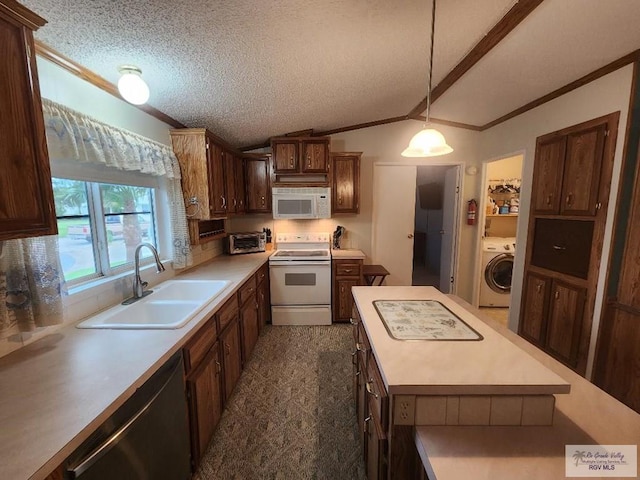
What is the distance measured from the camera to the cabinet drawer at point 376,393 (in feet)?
3.15

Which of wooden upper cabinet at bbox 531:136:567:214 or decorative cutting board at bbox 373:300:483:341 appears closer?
decorative cutting board at bbox 373:300:483:341

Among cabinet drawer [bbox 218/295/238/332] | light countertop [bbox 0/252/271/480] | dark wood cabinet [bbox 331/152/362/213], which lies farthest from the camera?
dark wood cabinet [bbox 331/152/362/213]

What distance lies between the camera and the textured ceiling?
3.90 feet

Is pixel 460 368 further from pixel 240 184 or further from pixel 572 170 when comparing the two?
pixel 240 184

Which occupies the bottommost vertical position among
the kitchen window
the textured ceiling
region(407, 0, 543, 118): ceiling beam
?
the kitchen window

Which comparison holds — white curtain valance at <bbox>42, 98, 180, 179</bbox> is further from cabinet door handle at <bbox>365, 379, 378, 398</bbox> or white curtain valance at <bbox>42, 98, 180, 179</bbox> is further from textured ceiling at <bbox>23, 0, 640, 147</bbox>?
cabinet door handle at <bbox>365, 379, 378, 398</bbox>

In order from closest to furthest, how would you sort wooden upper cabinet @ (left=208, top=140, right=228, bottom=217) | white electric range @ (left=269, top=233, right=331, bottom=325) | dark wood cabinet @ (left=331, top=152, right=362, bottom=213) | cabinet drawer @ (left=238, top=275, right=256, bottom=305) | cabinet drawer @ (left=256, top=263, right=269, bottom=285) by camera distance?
cabinet drawer @ (left=238, top=275, right=256, bottom=305)
wooden upper cabinet @ (left=208, top=140, right=228, bottom=217)
cabinet drawer @ (left=256, top=263, right=269, bottom=285)
white electric range @ (left=269, top=233, right=331, bottom=325)
dark wood cabinet @ (left=331, top=152, right=362, bottom=213)

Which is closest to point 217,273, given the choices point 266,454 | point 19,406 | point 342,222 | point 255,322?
point 255,322

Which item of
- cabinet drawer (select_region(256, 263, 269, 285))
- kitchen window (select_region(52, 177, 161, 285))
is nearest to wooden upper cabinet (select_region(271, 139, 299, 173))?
cabinet drawer (select_region(256, 263, 269, 285))

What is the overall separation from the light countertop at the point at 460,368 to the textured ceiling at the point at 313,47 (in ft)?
5.26

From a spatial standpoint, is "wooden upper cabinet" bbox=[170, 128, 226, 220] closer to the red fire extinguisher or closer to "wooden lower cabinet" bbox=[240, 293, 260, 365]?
"wooden lower cabinet" bbox=[240, 293, 260, 365]

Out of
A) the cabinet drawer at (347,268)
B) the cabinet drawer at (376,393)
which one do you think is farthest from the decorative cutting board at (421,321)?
the cabinet drawer at (347,268)

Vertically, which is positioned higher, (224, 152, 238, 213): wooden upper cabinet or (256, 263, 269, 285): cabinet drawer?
(224, 152, 238, 213): wooden upper cabinet

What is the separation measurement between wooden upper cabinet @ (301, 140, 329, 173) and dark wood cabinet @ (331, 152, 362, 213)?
0.65 ft
